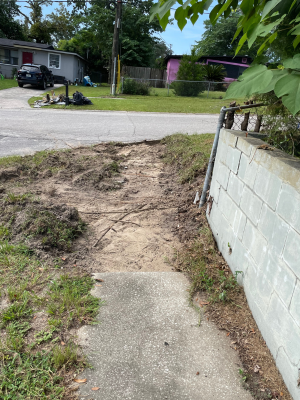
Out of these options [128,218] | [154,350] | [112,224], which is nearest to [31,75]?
[128,218]

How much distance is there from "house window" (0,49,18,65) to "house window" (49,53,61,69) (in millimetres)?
3239

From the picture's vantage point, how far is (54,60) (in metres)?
32.4

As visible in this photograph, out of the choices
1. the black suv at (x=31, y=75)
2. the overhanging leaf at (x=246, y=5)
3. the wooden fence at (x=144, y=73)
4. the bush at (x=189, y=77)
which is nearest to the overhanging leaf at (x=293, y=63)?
the overhanging leaf at (x=246, y=5)

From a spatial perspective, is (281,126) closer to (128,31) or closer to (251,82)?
(251,82)

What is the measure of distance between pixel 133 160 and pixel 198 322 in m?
5.09

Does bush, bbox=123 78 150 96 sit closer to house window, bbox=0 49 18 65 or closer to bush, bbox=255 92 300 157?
house window, bbox=0 49 18 65

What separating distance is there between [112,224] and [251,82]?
3.25 metres

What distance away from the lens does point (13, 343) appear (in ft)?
7.59

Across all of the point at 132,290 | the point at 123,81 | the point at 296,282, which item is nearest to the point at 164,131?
the point at 132,290

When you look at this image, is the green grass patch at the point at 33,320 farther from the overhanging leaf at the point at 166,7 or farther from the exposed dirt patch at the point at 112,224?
the overhanging leaf at the point at 166,7

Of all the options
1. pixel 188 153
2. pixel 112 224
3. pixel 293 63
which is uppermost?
pixel 293 63

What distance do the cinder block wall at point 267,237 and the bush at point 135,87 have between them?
798 inches

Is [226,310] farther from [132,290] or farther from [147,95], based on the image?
[147,95]

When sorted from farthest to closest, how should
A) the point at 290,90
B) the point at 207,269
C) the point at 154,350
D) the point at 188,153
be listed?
the point at 188,153
the point at 207,269
the point at 154,350
the point at 290,90
